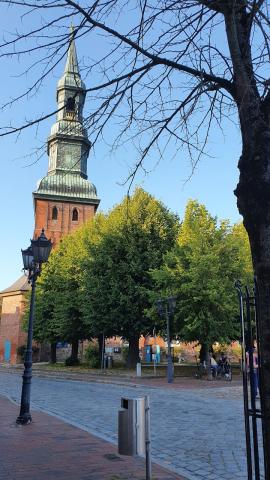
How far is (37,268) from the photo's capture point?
12.9 metres

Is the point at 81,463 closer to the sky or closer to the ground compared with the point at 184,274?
closer to the ground

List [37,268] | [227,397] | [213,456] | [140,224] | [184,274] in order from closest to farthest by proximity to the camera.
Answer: [213,456] < [37,268] < [227,397] < [184,274] < [140,224]

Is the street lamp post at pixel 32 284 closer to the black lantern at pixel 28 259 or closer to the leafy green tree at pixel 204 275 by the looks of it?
the black lantern at pixel 28 259

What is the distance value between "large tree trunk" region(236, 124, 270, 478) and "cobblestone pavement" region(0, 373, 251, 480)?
278 centimetres

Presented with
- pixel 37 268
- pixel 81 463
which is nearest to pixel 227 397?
pixel 37 268

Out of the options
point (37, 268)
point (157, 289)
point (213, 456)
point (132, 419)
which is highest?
point (157, 289)

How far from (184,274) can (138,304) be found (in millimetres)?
5848

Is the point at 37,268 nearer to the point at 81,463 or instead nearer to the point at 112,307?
the point at 81,463

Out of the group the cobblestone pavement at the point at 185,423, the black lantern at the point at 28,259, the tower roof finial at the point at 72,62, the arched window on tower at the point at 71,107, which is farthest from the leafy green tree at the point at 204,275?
the tower roof finial at the point at 72,62

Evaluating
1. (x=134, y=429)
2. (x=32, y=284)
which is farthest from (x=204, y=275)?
(x=134, y=429)

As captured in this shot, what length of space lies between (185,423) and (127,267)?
71.2ft

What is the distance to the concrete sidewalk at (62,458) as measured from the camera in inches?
222

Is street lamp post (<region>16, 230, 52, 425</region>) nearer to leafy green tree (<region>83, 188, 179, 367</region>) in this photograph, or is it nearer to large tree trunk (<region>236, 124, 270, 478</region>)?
large tree trunk (<region>236, 124, 270, 478</region>)

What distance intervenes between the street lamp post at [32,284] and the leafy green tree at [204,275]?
47.0 feet
